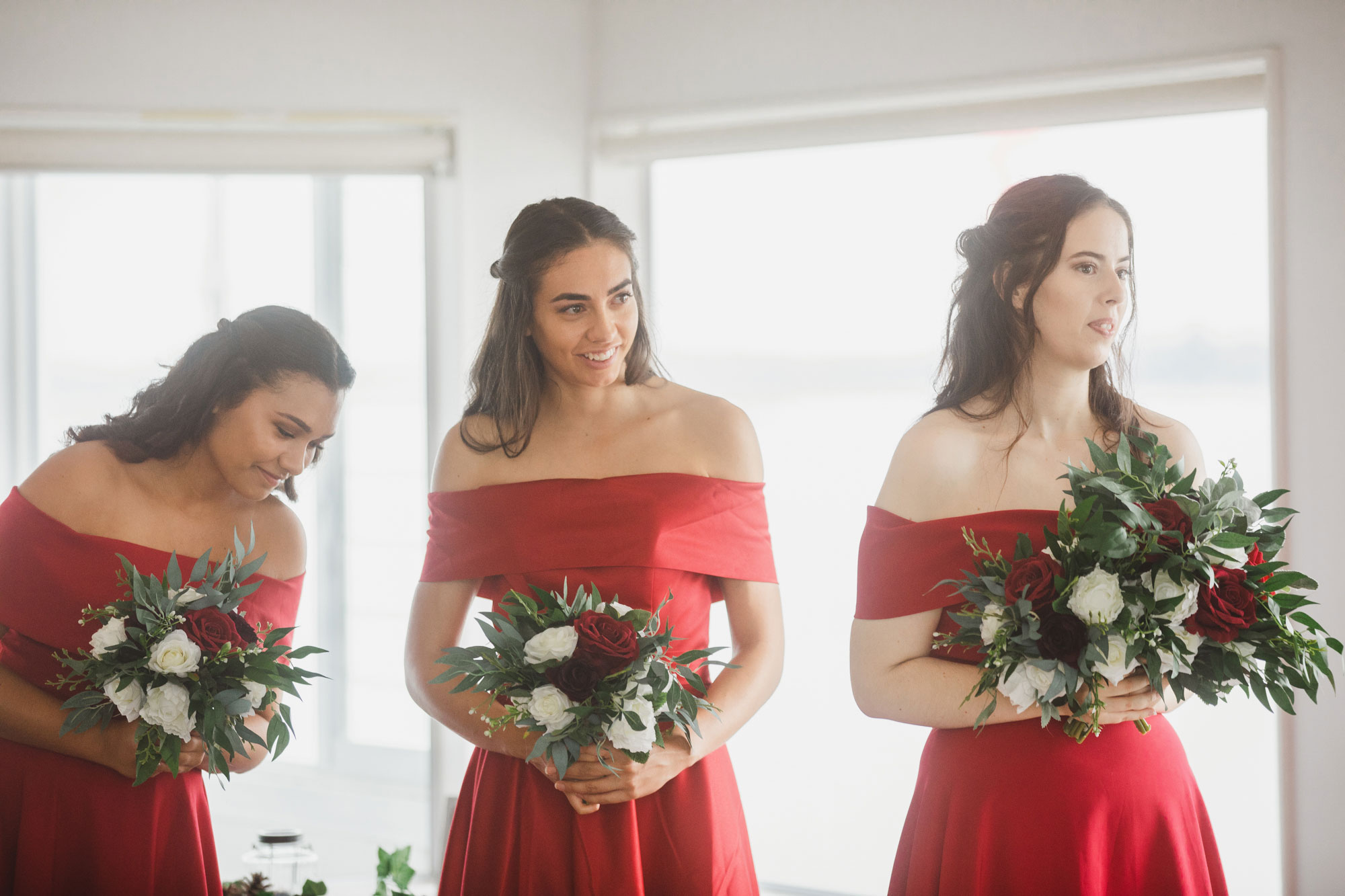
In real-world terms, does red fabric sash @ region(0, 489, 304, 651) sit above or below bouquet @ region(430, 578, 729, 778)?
above

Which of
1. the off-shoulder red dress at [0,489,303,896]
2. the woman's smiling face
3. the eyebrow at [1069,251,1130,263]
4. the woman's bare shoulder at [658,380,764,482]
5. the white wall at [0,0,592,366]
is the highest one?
the white wall at [0,0,592,366]

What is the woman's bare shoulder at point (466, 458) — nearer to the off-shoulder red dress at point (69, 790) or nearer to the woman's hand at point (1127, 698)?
the off-shoulder red dress at point (69, 790)

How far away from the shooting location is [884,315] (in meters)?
3.15

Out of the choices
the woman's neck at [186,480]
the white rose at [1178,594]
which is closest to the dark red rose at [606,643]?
the white rose at [1178,594]

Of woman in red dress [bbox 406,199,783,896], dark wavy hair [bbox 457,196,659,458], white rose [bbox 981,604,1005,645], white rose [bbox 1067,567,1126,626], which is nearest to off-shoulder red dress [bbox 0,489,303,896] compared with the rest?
woman in red dress [bbox 406,199,783,896]

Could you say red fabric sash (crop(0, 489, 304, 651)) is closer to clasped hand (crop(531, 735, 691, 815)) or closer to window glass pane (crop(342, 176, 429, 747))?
clasped hand (crop(531, 735, 691, 815))

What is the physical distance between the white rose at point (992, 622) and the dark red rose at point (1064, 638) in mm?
67

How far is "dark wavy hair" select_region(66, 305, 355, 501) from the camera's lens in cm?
210

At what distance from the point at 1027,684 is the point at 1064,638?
→ 0.10 m

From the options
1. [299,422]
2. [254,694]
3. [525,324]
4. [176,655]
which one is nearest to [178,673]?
[176,655]

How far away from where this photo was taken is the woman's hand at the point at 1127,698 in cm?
172

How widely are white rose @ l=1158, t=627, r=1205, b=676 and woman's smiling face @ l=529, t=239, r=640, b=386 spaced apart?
1.08 metres

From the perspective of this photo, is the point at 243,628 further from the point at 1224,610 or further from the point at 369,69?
the point at 369,69

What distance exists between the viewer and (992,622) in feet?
5.49
